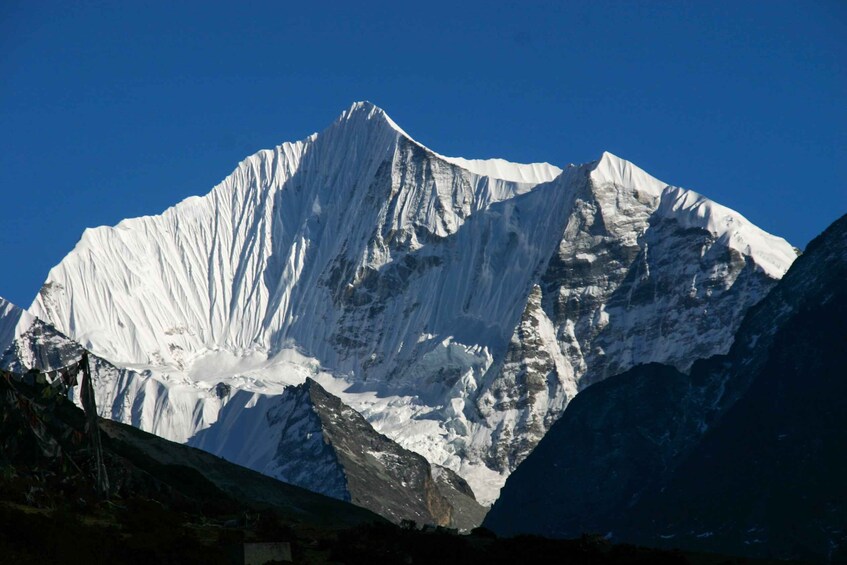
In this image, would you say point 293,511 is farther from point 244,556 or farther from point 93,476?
point 244,556

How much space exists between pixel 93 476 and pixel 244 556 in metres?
16.6

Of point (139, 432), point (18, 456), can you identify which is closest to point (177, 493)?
point (18, 456)

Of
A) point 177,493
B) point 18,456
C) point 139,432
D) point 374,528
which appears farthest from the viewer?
point 139,432

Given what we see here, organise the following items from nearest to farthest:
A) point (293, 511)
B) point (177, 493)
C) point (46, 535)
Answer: point (46, 535)
point (177, 493)
point (293, 511)

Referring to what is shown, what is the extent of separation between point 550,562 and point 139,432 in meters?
87.1

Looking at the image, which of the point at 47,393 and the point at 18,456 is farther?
the point at 18,456

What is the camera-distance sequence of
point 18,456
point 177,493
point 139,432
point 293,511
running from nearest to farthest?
point 18,456 < point 177,493 < point 293,511 < point 139,432

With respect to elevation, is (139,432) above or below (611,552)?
above

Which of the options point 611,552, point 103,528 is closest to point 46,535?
point 103,528

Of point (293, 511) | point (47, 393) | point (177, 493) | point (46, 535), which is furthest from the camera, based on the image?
point (293, 511)

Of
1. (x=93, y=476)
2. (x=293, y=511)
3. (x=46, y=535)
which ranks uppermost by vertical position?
(x=293, y=511)

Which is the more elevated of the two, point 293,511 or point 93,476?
point 293,511

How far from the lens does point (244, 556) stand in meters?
73.6

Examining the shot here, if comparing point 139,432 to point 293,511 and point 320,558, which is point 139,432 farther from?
point 320,558
